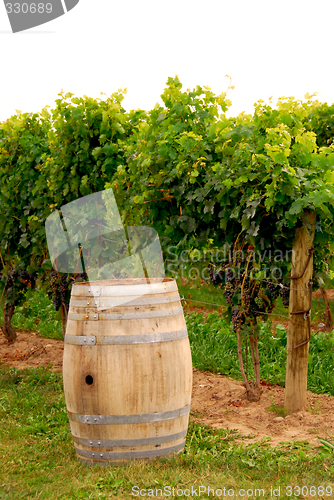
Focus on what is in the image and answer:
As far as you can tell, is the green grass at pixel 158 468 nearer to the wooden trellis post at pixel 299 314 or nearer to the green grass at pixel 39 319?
the wooden trellis post at pixel 299 314

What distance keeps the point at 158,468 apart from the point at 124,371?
667 millimetres

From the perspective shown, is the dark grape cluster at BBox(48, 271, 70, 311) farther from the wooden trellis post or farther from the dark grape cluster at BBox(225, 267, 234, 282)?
the wooden trellis post

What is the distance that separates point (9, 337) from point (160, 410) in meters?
4.81

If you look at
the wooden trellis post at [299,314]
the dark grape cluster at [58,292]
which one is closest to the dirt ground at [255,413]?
the wooden trellis post at [299,314]

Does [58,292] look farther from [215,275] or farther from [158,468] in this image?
[158,468]

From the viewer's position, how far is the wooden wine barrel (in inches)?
127

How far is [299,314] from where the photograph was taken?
4309 mm

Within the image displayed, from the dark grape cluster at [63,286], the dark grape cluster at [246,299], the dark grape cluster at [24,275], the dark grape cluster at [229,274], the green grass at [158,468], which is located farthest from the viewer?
the dark grape cluster at [24,275]

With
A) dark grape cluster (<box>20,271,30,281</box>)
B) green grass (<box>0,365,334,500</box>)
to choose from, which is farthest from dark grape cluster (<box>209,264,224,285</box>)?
dark grape cluster (<box>20,271,30,281</box>)

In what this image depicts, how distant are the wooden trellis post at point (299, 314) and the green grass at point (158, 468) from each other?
2.26 feet

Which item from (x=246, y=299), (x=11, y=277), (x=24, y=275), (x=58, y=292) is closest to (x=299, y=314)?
(x=246, y=299)

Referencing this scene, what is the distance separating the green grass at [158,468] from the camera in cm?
306

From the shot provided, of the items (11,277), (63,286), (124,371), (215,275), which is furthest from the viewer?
(11,277)

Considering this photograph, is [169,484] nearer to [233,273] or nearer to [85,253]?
[233,273]
